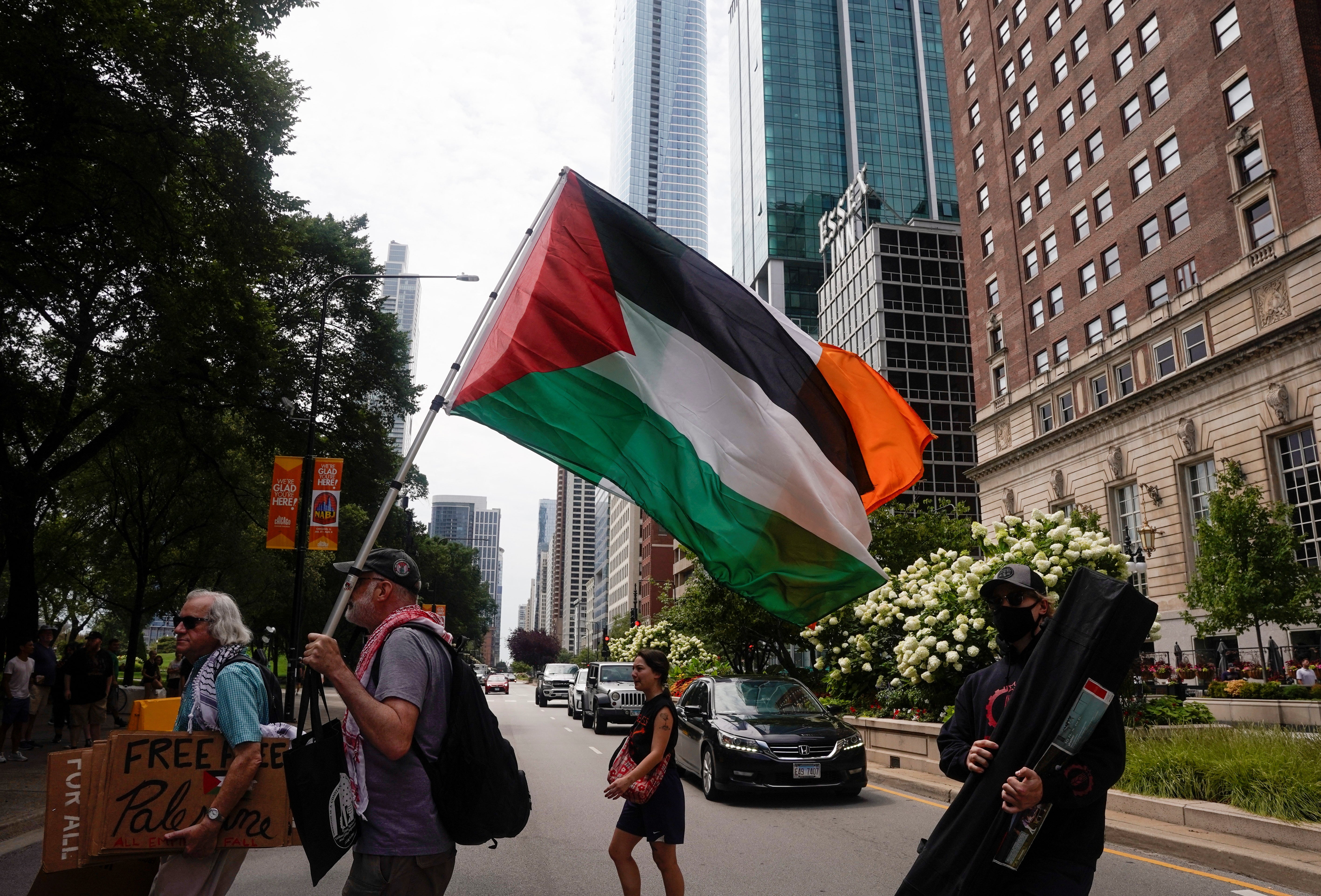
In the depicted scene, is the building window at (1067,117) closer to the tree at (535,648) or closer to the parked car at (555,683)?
the parked car at (555,683)

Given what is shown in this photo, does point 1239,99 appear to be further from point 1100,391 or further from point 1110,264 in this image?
point 1100,391

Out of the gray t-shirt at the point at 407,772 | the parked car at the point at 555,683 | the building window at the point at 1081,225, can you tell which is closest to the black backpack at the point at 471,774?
the gray t-shirt at the point at 407,772

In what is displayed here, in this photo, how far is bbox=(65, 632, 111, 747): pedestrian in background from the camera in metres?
15.3

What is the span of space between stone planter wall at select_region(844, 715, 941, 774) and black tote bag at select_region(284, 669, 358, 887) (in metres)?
11.4

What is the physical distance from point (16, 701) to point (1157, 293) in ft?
137

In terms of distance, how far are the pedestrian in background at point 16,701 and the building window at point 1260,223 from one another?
39250 mm

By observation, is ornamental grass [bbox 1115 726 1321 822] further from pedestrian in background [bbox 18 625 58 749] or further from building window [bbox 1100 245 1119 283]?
building window [bbox 1100 245 1119 283]

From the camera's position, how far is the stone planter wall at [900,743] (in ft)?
45.0

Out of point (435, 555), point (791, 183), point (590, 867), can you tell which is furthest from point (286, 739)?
point (791, 183)

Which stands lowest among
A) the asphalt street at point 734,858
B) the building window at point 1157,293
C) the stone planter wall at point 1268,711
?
the asphalt street at point 734,858

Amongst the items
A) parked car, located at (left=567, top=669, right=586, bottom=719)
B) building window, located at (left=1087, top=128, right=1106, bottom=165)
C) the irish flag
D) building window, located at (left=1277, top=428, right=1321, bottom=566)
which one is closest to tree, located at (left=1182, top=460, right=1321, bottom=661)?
building window, located at (left=1277, top=428, right=1321, bottom=566)

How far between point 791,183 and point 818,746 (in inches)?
4347

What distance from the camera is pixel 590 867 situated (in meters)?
8.27

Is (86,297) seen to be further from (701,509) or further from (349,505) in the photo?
(349,505)
